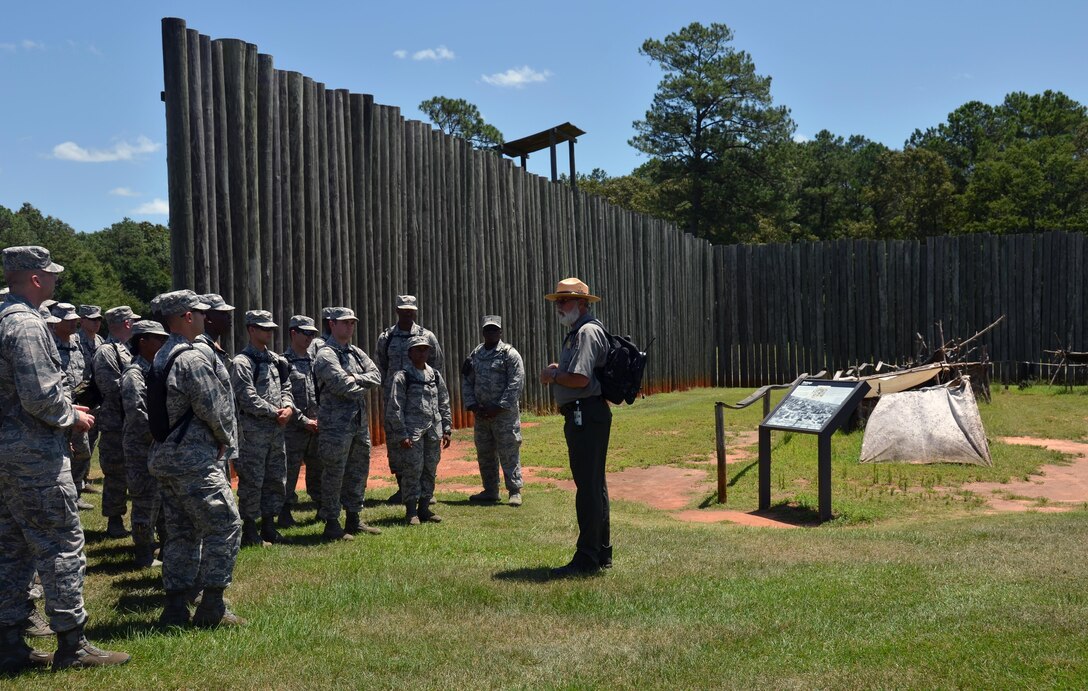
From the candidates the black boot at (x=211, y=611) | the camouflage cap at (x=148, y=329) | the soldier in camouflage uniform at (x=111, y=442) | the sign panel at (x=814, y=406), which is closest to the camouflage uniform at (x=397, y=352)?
the soldier in camouflage uniform at (x=111, y=442)

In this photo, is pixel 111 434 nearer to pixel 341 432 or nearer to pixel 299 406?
pixel 299 406

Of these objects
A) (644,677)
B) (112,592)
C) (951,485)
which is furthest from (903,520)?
(112,592)

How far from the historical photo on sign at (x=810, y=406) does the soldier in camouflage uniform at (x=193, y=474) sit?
5563mm

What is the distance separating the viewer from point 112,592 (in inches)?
232

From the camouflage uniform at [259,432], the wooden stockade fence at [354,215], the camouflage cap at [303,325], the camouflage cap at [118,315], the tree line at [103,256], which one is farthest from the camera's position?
the tree line at [103,256]

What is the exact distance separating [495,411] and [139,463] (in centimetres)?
360

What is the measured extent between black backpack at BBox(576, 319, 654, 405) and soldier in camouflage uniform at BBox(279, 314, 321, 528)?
2565 mm

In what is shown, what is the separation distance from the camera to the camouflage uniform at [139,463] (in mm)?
6535

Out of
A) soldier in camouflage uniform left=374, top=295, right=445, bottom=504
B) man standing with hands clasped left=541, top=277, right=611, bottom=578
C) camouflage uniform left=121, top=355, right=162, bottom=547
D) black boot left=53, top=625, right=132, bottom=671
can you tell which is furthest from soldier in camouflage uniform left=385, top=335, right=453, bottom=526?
black boot left=53, top=625, right=132, bottom=671

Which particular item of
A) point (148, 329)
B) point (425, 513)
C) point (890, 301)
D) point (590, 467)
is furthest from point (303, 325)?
point (890, 301)

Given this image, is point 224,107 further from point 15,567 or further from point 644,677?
point 644,677

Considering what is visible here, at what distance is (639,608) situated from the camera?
548 cm

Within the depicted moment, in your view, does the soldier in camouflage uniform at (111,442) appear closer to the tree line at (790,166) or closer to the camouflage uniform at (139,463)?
the camouflage uniform at (139,463)

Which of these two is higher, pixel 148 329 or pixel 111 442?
pixel 148 329
